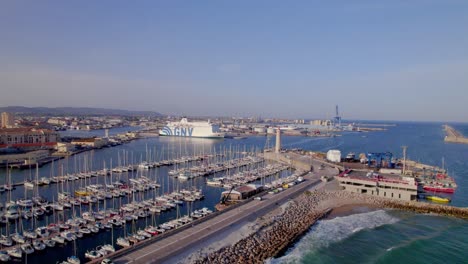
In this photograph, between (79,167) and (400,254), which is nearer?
(400,254)

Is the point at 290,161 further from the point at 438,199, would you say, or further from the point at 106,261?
the point at 106,261

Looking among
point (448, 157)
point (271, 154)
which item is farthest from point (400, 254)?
point (448, 157)

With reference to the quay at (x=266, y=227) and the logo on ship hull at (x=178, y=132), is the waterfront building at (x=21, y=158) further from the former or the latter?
the logo on ship hull at (x=178, y=132)

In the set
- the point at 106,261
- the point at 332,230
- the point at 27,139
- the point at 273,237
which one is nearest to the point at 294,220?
the point at 332,230

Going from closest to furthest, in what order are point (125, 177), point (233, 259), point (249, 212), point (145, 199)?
point (233, 259) → point (249, 212) → point (145, 199) → point (125, 177)

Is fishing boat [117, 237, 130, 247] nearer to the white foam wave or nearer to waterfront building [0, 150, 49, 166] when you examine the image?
the white foam wave

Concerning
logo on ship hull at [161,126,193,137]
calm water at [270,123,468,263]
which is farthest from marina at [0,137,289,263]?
logo on ship hull at [161,126,193,137]

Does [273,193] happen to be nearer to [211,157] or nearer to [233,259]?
[233,259]

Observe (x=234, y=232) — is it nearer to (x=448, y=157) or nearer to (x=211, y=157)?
(x=211, y=157)

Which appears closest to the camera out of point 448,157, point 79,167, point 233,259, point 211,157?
point 233,259
